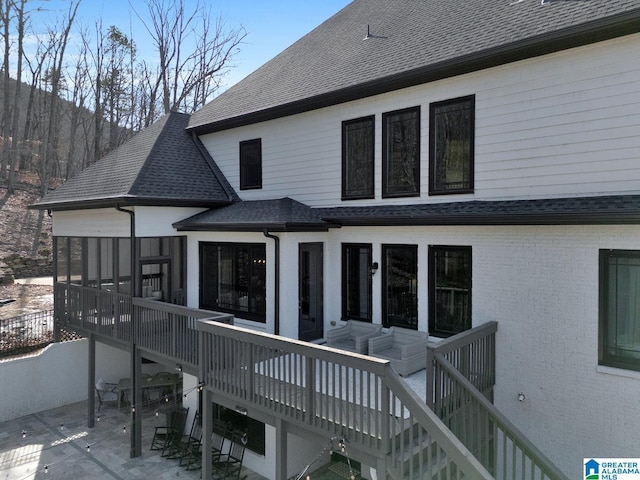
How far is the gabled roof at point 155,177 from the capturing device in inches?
415

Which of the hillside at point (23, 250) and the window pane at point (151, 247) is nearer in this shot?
the window pane at point (151, 247)

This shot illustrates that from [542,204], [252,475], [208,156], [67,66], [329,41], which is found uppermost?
[67,66]

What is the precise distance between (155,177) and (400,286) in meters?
6.49

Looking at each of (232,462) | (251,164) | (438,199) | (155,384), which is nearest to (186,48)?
(251,164)

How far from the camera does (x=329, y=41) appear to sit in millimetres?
13055

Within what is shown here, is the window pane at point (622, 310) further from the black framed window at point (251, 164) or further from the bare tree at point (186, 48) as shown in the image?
the bare tree at point (186, 48)

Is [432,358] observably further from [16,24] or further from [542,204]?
[16,24]

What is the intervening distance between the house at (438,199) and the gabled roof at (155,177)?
0.06 meters

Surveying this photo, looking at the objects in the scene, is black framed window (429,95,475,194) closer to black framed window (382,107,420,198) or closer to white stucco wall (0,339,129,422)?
black framed window (382,107,420,198)

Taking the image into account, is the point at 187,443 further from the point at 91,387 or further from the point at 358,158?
the point at 358,158

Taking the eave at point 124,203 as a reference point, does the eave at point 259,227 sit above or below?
below

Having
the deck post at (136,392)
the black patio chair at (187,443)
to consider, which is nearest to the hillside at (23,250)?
the deck post at (136,392)

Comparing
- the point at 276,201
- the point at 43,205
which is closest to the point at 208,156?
the point at 276,201

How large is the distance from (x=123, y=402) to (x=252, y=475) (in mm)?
5353
